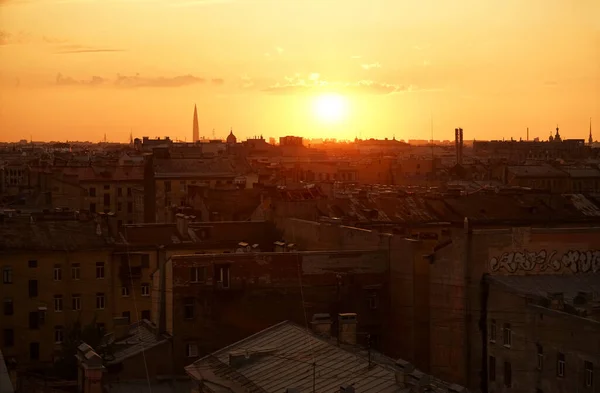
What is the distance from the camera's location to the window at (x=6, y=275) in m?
36.6

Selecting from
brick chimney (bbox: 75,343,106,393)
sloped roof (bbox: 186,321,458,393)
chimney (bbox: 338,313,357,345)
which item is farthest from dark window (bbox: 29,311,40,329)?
chimney (bbox: 338,313,357,345)

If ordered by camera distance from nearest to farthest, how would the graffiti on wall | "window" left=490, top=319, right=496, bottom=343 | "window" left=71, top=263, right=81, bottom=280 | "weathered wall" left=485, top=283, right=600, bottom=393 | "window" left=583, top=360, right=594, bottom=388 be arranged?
1. "window" left=583, top=360, right=594, bottom=388
2. "weathered wall" left=485, top=283, right=600, bottom=393
3. "window" left=490, top=319, right=496, bottom=343
4. the graffiti on wall
5. "window" left=71, top=263, right=81, bottom=280

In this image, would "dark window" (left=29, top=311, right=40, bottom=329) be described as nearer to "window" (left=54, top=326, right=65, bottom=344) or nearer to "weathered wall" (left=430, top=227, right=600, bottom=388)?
"window" (left=54, top=326, right=65, bottom=344)

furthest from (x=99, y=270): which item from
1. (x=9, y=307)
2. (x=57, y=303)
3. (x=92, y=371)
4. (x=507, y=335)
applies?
(x=507, y=335)

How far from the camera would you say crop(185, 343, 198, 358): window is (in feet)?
87.7

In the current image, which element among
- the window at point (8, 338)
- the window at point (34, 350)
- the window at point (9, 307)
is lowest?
the window at point (34, 350)

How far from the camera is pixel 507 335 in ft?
80.4

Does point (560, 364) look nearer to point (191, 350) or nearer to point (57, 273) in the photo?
point (191, 350)

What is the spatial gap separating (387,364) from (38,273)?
66.6ft

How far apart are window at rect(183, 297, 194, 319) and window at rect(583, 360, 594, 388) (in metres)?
9.50

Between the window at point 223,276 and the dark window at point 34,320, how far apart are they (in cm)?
1145

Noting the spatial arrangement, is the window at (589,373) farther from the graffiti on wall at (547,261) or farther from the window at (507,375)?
the graffiti on wall at (547,261)

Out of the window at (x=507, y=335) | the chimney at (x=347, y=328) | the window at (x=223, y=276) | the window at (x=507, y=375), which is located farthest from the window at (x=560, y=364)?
the window at (x=223, y=276)

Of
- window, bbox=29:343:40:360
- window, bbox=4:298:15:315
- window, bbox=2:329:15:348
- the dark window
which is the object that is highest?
window, bbox=4:298:15:315
